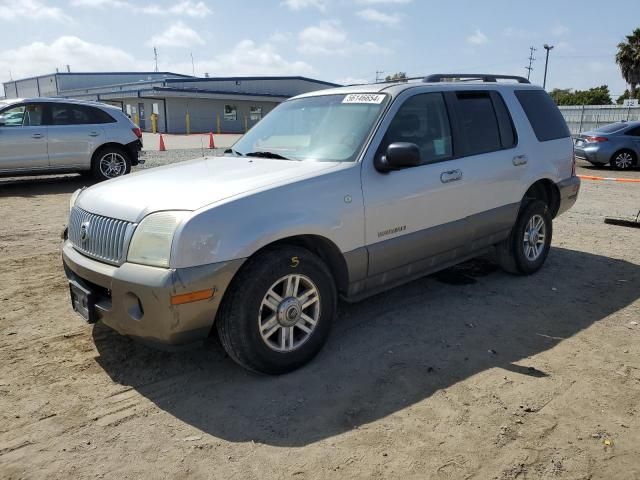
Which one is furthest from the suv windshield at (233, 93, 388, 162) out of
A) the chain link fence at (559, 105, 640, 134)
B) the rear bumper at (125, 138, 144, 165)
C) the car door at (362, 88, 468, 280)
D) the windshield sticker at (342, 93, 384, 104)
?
the chain link fence at (559, 105, 640, 134)

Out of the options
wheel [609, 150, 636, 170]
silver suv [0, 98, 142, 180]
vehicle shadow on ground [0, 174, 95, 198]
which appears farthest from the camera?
wheel [609, 150, 636, 170]

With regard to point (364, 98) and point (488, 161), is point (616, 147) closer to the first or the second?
point (488, 161)

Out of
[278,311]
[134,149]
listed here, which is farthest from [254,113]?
[278,311]

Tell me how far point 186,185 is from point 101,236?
0.62 meters

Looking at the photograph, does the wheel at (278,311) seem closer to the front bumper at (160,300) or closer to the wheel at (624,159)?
the front bumper at (160,300)

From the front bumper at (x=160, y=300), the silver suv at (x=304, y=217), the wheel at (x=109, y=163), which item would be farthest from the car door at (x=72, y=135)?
the front bumper at (x=160, y=300)

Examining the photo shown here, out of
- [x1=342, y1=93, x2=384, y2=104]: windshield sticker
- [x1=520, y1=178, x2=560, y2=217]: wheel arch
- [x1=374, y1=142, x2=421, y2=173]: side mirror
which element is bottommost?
[x1=520, y1=178, x2=560, y2=217]: wheel arch

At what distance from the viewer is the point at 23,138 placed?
34.1 ft

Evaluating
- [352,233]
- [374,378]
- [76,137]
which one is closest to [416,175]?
[352,233]

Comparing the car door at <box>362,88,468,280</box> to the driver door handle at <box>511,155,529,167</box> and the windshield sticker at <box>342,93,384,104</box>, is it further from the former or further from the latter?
the driver door handle at <box>511,155,529,167</box>

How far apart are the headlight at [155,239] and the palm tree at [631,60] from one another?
5419 cm

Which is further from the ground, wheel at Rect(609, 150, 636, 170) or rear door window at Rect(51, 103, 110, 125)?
rear door window at Rect(51, 103, 110, 125)

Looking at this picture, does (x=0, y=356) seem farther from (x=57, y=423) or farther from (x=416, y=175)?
(x=416, y=175)

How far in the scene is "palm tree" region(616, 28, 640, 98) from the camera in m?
46.6
